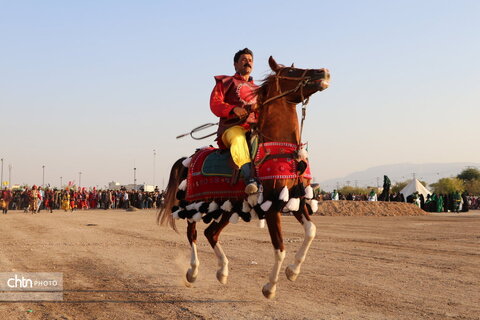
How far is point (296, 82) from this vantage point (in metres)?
6.41

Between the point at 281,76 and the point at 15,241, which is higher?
the point at 281,76

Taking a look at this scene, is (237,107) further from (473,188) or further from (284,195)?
(473,188)

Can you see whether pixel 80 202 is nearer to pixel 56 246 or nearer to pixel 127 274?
pixel 56 246

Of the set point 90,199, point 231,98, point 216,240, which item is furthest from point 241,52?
point 90,199

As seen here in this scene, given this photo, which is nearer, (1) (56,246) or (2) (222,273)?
(2) (222,273)

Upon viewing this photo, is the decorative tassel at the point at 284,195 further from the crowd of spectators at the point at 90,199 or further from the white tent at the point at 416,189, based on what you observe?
the white tent at the point at 416,189

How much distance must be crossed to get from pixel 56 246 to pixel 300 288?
908 cm

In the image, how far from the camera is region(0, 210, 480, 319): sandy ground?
22.6ft

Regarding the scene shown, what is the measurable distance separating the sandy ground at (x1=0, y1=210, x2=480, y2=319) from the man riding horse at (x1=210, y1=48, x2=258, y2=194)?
82.6 inches

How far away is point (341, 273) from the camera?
396 inches

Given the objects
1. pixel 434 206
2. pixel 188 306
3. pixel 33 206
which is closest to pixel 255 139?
pixel 188 306

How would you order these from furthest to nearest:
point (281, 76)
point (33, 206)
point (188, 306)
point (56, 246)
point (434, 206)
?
1. point (434, 206)
2. point (33, 206)
3. point (56, 246)
4. point (188, 306)
5. point (281, 76)

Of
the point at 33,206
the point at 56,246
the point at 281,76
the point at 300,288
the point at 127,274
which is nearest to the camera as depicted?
the point at 281,76

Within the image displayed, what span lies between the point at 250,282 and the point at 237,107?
11.6 ft
